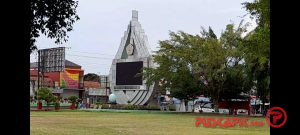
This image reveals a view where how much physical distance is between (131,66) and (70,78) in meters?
16.2

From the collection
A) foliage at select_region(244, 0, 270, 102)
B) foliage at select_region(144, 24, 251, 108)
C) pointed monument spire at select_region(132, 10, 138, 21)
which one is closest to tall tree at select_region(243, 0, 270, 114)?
foliage at select_region(244, 0, 270, 102)

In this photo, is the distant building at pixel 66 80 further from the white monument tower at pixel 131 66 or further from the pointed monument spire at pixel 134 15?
the pointed monument spire at pixel 134 15

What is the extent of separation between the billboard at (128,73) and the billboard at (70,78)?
1332cm

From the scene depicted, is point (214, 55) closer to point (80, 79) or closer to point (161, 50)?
point (161, 50)

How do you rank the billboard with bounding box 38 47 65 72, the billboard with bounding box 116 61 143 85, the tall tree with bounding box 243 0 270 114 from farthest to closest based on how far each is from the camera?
the billboard with bounding box 38 47 65 72
the billboard with bounding box 116 61 143 85
the tall tree with bounding box 243 0 270 114

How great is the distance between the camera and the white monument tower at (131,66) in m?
42.5

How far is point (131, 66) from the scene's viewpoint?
142ft

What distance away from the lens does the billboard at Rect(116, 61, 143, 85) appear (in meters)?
42.6

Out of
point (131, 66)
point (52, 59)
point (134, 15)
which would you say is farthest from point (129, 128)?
point (52, 59)
